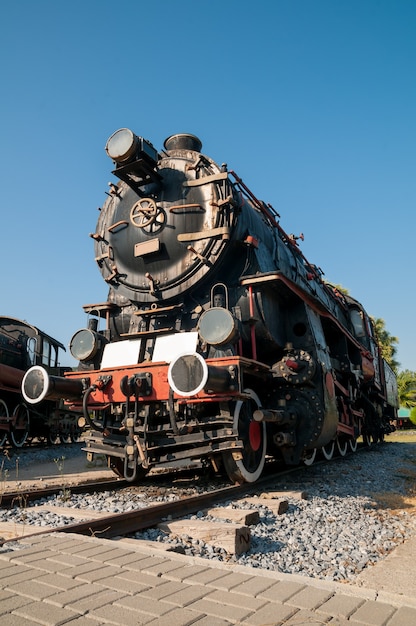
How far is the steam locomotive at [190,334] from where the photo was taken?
4840 mm

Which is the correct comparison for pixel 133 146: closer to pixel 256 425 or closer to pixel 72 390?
pixel 72 390

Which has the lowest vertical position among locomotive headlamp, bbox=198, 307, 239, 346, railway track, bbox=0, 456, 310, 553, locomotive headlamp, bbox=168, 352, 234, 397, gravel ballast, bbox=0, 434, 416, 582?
gravel ballast, bbox=0, 434, 416, 582

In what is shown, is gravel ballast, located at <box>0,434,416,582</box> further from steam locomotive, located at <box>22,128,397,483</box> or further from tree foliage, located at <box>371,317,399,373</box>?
tree foliage, located at <box>371,317,399,373</box>

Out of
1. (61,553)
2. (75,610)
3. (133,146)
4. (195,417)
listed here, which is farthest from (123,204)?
(75,610)

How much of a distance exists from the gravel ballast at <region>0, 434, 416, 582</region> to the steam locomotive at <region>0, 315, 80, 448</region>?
22.8 ft

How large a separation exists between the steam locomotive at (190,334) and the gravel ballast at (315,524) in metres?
0.54

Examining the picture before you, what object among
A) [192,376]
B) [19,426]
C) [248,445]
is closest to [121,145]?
[192,376]

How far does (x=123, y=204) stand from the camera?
6.34m

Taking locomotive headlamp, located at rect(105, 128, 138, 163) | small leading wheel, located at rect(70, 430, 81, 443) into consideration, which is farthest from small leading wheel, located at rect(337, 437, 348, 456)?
small leading wheel, located at rect(70, 430, 81, 443)

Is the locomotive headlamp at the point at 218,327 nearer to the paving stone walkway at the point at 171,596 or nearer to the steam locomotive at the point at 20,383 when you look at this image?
the paving stone walkway at the point at 171,596

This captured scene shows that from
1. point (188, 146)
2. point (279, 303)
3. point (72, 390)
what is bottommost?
point (72, 390)

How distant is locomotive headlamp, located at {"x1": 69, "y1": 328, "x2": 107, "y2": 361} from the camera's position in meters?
5.79

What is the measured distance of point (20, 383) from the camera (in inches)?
437

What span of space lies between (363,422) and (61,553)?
991 centimetres
